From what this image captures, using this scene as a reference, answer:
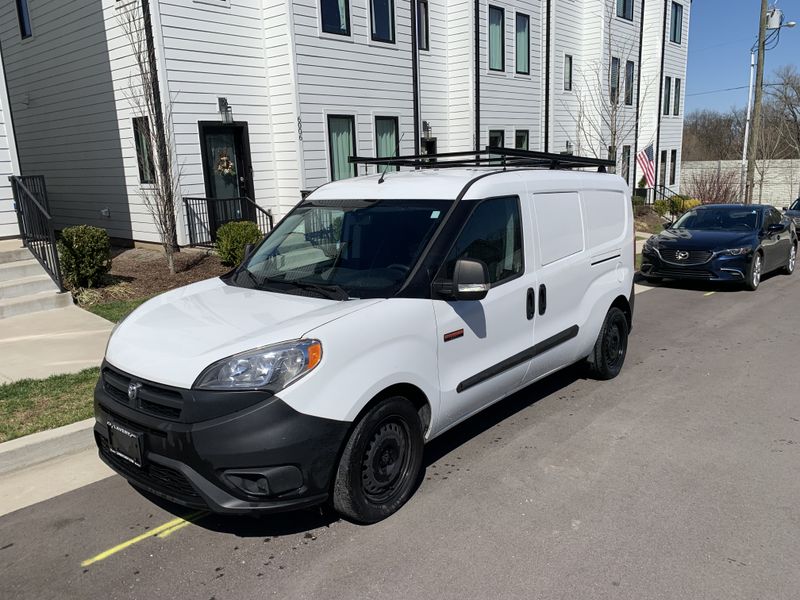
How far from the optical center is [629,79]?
85.5 feet

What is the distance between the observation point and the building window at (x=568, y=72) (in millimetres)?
22594

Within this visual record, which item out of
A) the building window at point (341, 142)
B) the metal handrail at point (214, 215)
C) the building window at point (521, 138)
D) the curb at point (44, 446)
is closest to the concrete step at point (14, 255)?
the metal handrail at point (214, 215)

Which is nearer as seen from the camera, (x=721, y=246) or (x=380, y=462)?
(x=380, y=462)

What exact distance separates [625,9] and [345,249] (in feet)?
83.1

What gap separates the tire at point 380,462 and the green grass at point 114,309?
5.48 metres

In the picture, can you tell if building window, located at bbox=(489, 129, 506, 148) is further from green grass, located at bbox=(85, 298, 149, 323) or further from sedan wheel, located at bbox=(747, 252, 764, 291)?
green grass, located at bbox=(85, 298, 149, 323)

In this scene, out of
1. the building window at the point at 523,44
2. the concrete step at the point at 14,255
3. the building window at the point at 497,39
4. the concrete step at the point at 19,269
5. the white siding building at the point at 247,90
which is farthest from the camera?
the building window at the point at 523,44

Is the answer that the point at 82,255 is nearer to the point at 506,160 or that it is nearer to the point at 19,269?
the point at 19,269

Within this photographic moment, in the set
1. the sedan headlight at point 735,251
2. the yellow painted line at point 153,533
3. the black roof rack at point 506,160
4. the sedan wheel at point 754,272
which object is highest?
the black roof rack at point 506,160

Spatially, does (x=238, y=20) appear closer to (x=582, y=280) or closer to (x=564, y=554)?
(x=582, y=280)

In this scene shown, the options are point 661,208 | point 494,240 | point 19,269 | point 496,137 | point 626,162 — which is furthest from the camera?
point 626,162

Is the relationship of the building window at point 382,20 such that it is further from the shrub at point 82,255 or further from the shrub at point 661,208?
the shrub at point 661,208

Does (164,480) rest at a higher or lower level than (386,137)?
lower

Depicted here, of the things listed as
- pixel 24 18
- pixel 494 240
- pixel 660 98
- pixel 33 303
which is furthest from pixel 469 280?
pixel 660 98
